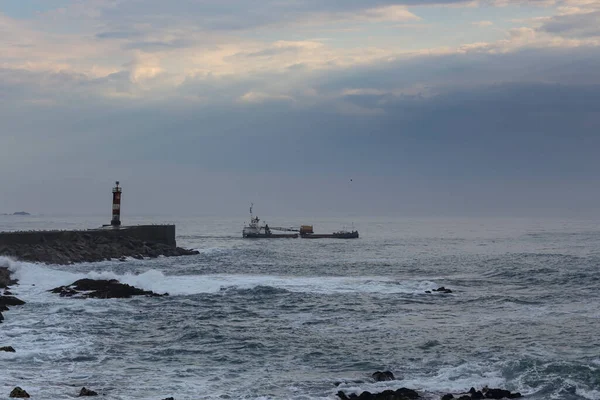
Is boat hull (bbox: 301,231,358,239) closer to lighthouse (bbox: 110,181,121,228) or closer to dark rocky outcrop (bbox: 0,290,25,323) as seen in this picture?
lighthouse (bbox: 110,181,121,228)

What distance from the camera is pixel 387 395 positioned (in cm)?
1678

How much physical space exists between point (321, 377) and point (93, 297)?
56.4ft

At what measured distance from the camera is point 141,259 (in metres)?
58.7

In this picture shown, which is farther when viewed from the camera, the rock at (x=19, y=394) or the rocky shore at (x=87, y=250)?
→ the rocky shore at (x=87, y=250)

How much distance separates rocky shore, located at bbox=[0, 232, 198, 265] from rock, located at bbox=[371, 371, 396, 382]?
34.9 meters

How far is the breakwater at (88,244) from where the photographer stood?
164 feet

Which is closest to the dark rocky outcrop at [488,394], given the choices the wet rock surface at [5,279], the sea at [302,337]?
the sea at [302,337]

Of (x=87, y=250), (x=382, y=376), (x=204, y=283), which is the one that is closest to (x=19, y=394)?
(x=382, y=376)

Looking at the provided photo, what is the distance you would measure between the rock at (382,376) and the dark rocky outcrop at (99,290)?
1840 centimetres

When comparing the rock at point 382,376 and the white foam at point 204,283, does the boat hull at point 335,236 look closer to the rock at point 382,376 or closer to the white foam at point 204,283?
the white foam at point 204,283

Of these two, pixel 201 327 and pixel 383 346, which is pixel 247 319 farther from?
pixel 383 346

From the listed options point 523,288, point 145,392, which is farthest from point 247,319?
point 523,288

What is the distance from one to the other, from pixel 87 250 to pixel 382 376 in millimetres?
42152

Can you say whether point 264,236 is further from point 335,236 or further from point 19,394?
point 19,394
